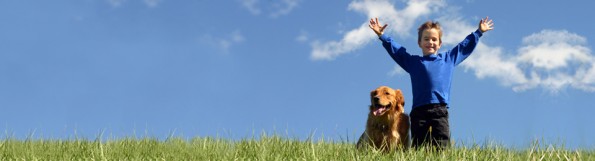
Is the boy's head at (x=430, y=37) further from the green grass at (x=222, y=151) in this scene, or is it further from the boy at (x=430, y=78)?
the green grass at (x=222, y=151)

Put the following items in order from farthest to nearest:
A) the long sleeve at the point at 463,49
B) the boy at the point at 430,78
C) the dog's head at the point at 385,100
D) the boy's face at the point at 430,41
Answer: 1. the long sleeve at the point at 463,49
2. the boy's face at the point at 430,41
3. the boy at the point at 430,78
4. the dog's head at the point at 385,100

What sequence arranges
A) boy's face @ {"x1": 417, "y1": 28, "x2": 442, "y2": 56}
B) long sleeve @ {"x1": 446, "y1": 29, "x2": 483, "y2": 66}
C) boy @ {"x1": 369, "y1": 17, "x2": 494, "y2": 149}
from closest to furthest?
1. boy @ {"x1": 369, "y1": 17, "x2": 494, "y2": 149}
2. boy's face @ {"x1": 417, "y1": 28, "x2": 442, "y2": 56}
3. long sleeve @ {"x1": 446, "y1": 29, "x2": 483, "y2": 66}

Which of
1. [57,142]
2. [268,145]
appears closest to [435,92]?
[268,145]

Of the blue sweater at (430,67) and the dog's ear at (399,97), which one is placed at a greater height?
the blue sweater at (430,67)

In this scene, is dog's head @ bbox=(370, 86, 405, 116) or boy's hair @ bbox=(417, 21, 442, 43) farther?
boy's hair @ bbox=(417, 21, 442, 43)

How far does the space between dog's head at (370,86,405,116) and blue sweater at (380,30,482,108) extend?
21cm

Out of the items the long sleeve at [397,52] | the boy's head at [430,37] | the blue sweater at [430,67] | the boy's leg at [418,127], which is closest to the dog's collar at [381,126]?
the boy's leg at [418,127]

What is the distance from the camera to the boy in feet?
21.1

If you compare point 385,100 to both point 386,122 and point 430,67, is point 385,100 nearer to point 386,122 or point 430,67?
point 386,122

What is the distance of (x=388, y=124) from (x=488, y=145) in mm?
958

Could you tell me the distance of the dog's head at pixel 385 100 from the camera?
6.33m

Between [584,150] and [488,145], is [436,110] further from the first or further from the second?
[584,150]

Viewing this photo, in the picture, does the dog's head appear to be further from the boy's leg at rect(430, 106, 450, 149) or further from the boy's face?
the boy's face

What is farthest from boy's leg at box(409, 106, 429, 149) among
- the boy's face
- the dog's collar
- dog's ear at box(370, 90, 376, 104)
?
the boy's face
